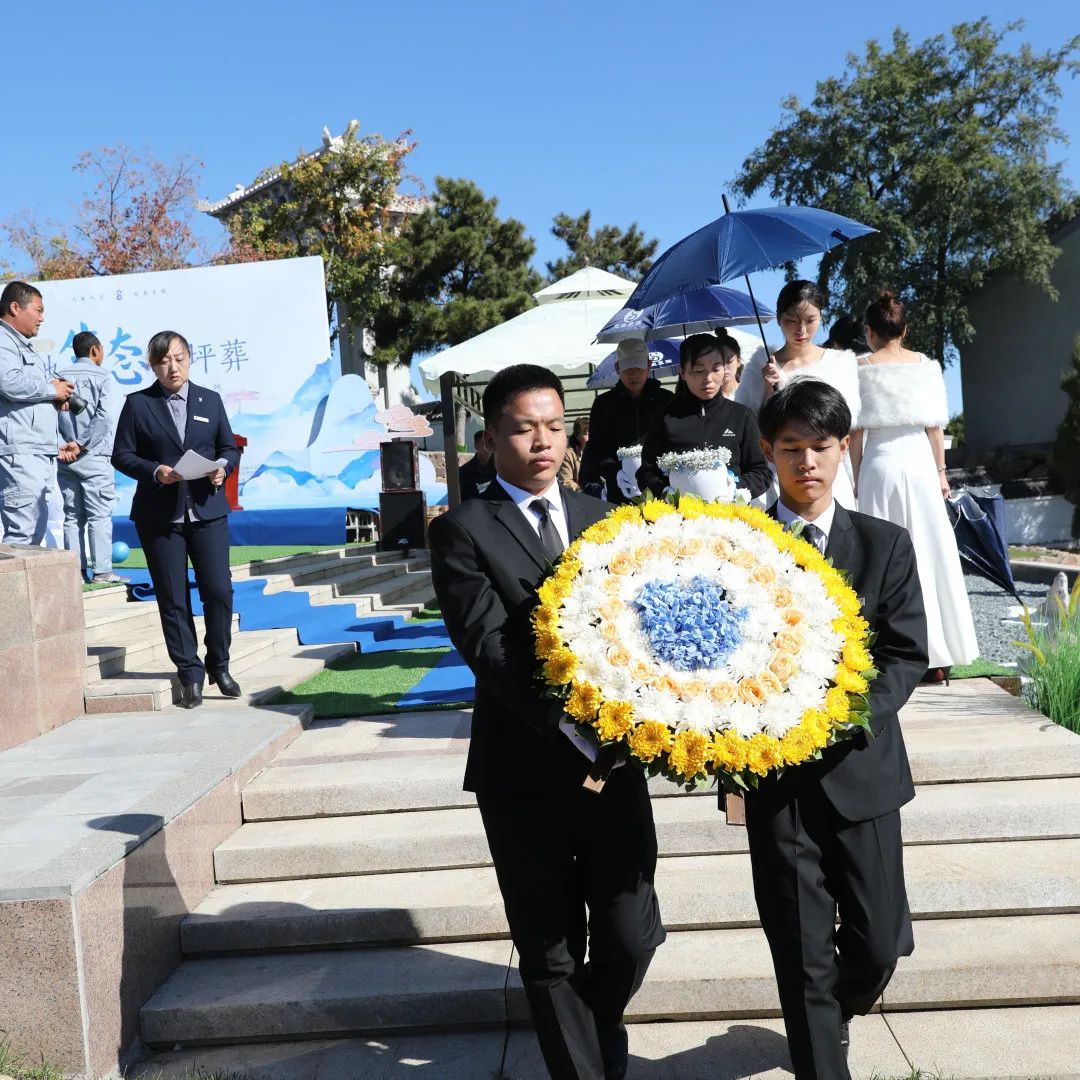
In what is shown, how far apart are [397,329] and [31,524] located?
21.3 meters

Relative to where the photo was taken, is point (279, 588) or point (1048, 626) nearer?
point (1048, 626)

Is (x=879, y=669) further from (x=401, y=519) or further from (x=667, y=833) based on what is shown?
(x=401, y=519)

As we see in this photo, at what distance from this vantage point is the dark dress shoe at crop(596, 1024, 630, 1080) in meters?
2.79

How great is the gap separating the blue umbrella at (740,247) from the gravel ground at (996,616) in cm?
250

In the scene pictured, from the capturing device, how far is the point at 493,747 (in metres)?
2.61

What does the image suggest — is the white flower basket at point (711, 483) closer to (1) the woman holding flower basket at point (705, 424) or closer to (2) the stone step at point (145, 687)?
(1) the woman holding flower basket at point (705, 424)

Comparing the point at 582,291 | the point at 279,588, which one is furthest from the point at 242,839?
the point at 582,291

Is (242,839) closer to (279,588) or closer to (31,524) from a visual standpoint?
(31,524)

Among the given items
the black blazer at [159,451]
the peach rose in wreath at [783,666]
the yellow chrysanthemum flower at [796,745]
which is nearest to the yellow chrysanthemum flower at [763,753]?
the yellow chrysanthemum flower at [796,745]

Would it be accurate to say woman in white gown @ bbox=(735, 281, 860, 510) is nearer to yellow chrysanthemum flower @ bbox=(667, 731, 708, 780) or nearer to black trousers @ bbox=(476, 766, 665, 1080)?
black trousers @ bbox=(476, 766, 665, 1080)

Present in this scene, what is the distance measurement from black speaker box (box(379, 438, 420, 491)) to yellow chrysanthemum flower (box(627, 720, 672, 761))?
12.1 m

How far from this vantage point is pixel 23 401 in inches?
265

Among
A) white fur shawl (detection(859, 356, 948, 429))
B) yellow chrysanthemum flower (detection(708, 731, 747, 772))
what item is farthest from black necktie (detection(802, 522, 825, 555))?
white fur shawl (detection(859, 356, 948, 429))

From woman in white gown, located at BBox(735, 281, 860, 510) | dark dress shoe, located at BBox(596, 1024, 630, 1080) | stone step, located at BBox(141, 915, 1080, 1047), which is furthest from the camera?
woman in white gown, located at BBox(735, 281, 860, 510)
